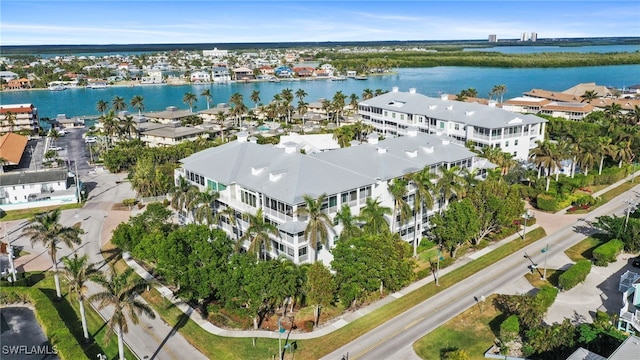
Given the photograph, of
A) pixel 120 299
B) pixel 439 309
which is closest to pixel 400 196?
pixel 439 309

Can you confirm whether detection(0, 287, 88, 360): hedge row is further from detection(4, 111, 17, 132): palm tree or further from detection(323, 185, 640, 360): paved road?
detection(4, 111, 17, 132): palm tree

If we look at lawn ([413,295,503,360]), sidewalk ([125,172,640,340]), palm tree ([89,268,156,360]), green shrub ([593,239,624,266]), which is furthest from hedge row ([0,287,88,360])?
green shrub ([593,239,624,266])

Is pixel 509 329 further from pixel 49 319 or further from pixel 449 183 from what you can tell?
pixel 49 319

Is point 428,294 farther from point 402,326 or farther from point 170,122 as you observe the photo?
point 170,122

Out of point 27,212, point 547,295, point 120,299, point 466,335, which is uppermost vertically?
point 120,299

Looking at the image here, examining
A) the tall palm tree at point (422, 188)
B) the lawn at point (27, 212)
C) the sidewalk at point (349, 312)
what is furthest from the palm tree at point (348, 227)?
the lawn at point (27, 212)
